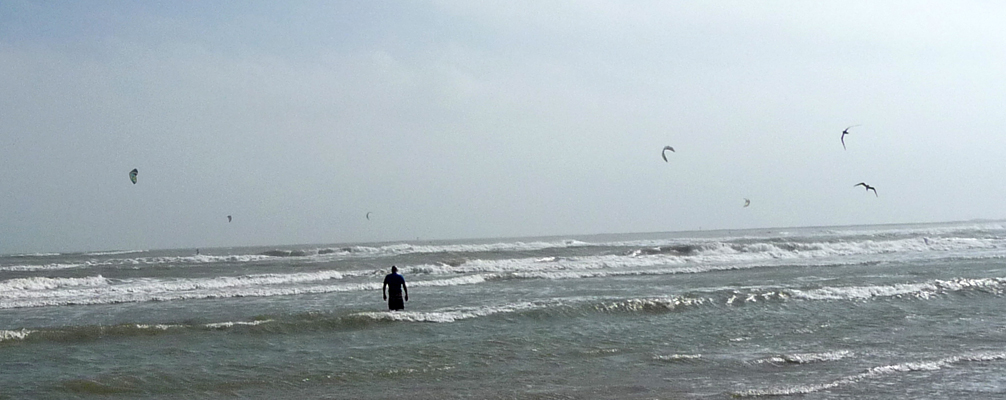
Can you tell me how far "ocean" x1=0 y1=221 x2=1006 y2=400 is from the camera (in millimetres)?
9055

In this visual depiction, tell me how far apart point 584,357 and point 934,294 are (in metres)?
9.90

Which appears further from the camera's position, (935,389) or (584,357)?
(584,357)

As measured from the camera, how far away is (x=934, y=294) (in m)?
16.5

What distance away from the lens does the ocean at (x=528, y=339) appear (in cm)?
905

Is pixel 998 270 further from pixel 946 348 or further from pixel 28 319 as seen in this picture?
pixel 28 319

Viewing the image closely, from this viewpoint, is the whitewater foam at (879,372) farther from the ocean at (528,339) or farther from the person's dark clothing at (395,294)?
the person's dark clothing at (395,294)

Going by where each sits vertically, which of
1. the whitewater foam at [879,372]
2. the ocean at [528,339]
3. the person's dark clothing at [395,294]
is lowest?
the whitewater foam at [879,372]

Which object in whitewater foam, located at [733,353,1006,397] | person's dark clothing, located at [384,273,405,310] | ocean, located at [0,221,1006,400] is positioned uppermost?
person's dark clothing, located at [384,273,405,310]

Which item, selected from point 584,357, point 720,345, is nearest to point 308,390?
point 584,357

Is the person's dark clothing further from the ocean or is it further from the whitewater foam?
the whitewater foam

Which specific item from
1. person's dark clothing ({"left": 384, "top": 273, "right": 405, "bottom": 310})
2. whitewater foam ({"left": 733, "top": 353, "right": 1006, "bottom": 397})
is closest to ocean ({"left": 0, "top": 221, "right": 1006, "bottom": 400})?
whitewater foam ({"left": 733, "top": 353, "right": 1006, "bottom": 397})

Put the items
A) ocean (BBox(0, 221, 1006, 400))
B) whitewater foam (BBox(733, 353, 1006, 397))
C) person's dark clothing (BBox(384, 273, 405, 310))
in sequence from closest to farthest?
1. whitewater foam (BBox(733, 353, 1006, 397))
2. ocean (BBox(0, 221, 1006, 400))
3. person's dark clothing (BBox(384, 273, 405, 310))

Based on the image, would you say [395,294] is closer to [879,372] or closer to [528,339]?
[528,339]

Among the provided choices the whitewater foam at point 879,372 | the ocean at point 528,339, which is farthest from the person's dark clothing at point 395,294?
the whitewater foam at point 879,372
